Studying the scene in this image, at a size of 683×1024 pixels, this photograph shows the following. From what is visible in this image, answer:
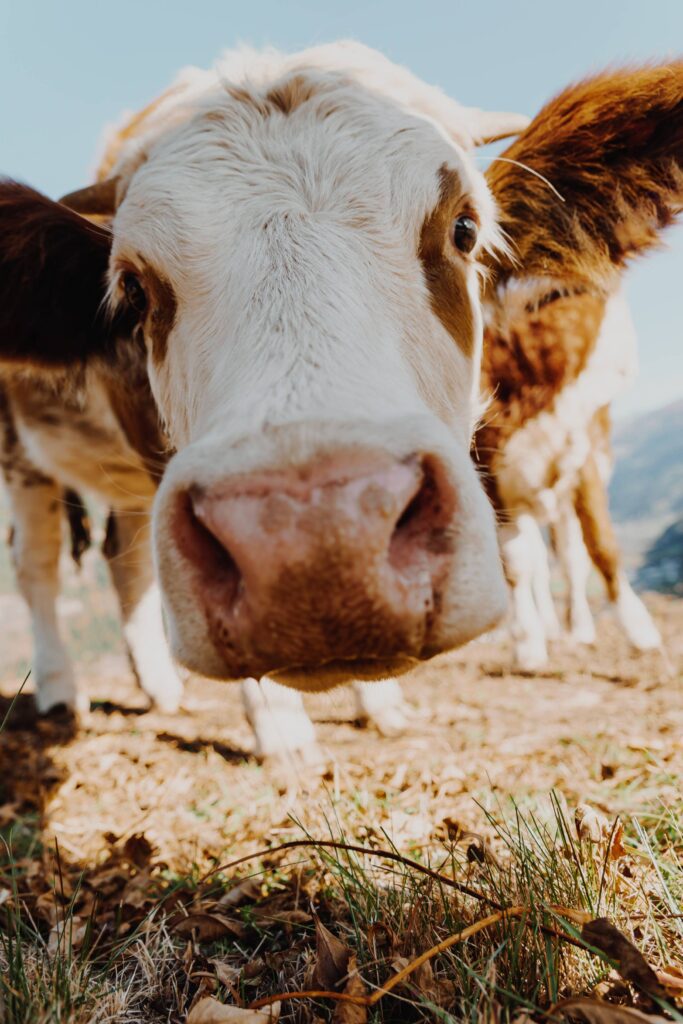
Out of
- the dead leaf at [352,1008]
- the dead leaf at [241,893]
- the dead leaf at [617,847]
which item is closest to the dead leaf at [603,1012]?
the dead leaf at [352,1008]

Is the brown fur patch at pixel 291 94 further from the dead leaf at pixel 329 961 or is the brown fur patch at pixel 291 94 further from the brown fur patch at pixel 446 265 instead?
the dead leaf at pixel 329 961

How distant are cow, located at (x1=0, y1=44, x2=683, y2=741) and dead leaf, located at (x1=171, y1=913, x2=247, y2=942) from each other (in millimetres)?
621

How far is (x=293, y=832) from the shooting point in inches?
88.7

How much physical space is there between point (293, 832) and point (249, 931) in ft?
1.90

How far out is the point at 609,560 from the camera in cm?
546

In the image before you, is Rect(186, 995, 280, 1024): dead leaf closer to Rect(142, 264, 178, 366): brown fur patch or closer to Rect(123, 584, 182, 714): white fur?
Rect(142, 264, 178, 366): brown fur patch

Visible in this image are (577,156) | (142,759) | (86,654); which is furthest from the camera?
(86,654)

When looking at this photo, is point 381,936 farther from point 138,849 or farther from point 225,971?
point 138,849

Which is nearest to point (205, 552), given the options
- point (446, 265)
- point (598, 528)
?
point (446, 265)

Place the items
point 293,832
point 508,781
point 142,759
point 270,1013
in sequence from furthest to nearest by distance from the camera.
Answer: point 142,759, point 508,781, point 293,832, point 270,1013

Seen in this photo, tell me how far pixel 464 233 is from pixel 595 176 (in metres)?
0.86

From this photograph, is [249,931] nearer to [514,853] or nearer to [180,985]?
[180,985]

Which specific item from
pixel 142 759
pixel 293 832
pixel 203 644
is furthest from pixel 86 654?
pixel 203 644

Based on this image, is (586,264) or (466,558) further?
(586,264)
